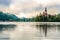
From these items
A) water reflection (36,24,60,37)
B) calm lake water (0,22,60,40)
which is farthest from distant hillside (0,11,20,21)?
water reflection (36,24,60,37)

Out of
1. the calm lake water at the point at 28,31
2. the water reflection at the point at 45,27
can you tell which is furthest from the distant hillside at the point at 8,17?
the water reflection at the point at 45,27

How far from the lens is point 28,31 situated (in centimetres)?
252

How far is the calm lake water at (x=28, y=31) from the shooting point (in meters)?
2.37

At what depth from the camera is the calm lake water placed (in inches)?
93.2

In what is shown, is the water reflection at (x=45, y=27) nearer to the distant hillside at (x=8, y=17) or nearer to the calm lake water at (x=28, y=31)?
the calm lake water at (x=28, y=31)

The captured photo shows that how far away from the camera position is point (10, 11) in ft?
8.27

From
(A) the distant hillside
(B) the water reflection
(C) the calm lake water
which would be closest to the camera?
(C) the calm lake water

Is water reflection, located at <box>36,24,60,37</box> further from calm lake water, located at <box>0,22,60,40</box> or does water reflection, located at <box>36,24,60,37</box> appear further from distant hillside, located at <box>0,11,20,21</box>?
distant hillside, located at <box>0,11,20,21</box>

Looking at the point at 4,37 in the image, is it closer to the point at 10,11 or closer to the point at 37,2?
the point at 10,11

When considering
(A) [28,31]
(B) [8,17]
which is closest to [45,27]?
(A) [28,31]

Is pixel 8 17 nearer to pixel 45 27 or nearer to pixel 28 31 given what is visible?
pixel 28 31

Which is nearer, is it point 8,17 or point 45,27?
point 8,17

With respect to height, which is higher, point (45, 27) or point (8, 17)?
point (8, 17)

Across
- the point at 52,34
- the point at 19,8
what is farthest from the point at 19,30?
the point at 52,34
